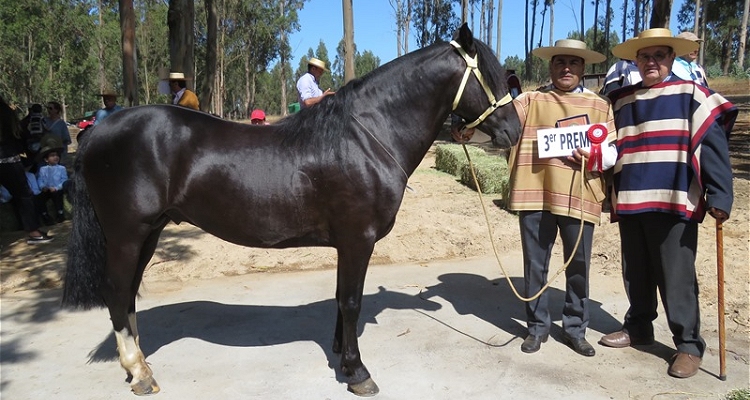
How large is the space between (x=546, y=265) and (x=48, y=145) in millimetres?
7663

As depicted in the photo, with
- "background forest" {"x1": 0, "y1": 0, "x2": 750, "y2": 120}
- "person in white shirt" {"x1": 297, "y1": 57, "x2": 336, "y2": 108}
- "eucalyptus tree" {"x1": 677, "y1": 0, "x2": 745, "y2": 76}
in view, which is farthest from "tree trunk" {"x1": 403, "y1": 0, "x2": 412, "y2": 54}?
"person in white shirt" {"x1": 297, "y1": 57, "x2": 336, "y2": 108}

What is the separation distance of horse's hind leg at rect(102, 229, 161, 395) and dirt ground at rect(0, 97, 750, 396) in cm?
189

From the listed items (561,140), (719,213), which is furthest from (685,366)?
(561,140)

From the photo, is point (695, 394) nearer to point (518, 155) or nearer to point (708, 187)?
point (708, 187)

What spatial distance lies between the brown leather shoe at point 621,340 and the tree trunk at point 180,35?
833 cm

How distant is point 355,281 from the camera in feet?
10.5

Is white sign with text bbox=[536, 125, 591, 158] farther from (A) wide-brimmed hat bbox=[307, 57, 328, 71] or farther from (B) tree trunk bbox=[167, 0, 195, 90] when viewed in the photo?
(B) tree trunk bbox=[167, 0, 195, 90]

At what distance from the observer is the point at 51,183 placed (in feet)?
24.6

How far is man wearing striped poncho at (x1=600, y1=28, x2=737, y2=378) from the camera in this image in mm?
3172

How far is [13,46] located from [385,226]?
42336 mm

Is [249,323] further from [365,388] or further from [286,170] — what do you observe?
[286,170]

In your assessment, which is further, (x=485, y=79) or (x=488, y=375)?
(x=488, y=375)

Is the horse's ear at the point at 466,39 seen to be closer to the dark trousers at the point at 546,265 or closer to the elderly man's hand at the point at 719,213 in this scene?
the dark trousers at the point at 546,265

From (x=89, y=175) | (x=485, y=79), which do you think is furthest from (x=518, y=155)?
(x=89, y=175)
